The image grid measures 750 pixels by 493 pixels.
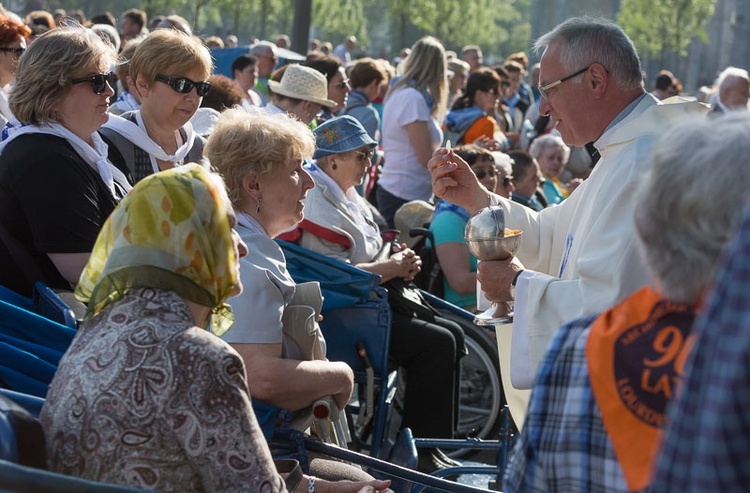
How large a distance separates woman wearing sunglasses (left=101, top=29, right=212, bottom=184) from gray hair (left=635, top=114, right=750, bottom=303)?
313 cm

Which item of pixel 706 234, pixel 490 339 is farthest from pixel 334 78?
pixel 706 234

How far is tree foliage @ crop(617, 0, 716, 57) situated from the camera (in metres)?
42.0

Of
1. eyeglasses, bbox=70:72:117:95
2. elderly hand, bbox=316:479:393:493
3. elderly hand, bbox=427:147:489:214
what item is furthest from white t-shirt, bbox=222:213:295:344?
elderly hand, bbox=427:147:489:214

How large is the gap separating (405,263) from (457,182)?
3.43ft

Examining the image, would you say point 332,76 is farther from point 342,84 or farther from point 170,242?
point 170,242

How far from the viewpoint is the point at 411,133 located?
26.7 ft

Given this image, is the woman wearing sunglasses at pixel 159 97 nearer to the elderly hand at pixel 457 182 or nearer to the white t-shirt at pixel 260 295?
the white t-shirt at pixel 260 295

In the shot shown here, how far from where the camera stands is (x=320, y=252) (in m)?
5.20

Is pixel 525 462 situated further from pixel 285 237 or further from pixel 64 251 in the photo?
pixel 285 237

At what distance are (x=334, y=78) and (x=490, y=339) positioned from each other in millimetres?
3309

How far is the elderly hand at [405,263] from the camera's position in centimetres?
532

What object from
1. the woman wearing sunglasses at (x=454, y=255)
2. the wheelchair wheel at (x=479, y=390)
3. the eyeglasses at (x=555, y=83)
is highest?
the eyeglasses at (x=555, y=83)

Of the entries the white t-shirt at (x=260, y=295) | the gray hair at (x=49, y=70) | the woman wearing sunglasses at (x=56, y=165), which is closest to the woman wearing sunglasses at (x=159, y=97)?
the woman wearing sunglasses at (x=56, y=165)

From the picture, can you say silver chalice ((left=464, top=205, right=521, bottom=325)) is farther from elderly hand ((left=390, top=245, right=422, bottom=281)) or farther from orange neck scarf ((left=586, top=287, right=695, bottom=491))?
orange neck scarf ((left=586, top=287, right=695, bottom=491))
